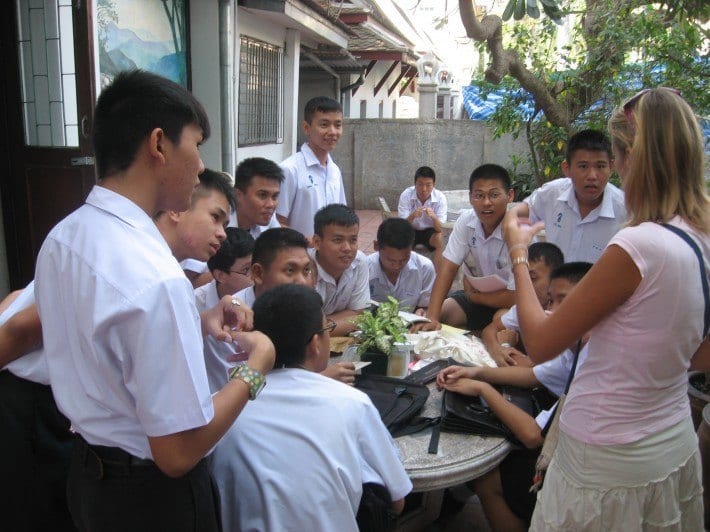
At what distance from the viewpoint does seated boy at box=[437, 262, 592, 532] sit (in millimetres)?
2096

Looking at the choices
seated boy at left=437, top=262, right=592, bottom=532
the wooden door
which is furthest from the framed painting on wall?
seated boy at left=437, top=262, right=592, bottom=532

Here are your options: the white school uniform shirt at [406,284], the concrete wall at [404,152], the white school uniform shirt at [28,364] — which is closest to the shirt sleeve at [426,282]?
the white school uniform shirt at [406,284]

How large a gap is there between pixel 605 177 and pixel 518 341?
1.10 metres

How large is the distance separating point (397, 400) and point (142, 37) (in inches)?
166

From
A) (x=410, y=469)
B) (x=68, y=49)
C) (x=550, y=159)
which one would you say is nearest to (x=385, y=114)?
(x=550, y=159)

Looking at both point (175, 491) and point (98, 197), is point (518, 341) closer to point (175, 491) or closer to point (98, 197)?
point (175, 491)

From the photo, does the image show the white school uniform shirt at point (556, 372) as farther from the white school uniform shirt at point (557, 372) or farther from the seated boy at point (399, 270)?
the seated boy at point (399, 270)

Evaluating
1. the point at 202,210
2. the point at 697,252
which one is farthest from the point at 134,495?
the point at 697,252

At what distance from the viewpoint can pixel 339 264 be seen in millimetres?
3256

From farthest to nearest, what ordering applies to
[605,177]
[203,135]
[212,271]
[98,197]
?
1. [605,177]
2. [212,271]
3. [203,135]
4. [98,197]

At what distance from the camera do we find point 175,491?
1263mm

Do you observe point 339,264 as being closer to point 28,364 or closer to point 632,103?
point 28,364

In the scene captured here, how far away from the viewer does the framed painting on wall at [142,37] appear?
14.7 feet

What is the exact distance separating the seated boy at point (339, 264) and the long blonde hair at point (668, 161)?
1.92 m
